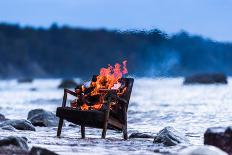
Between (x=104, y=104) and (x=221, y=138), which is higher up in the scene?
(x=104, y=104)

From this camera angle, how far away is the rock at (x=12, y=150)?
1082cm

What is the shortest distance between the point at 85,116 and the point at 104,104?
47 cm

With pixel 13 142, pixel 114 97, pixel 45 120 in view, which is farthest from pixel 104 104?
pixel 45 120

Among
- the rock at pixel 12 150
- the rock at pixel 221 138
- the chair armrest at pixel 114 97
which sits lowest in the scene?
the rock at pixel 12 150

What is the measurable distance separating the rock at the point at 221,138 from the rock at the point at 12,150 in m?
3.00

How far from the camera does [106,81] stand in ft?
48.1

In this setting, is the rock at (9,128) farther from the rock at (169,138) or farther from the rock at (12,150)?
the rock at (12,150)

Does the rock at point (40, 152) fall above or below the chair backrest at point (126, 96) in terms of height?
below

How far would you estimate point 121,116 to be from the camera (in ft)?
47.1

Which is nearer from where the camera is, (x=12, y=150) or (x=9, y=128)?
(x=12, y=150)

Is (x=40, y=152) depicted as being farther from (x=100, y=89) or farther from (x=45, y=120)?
(x=45, y=120)

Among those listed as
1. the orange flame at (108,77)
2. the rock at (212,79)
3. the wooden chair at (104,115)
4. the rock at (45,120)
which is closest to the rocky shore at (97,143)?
the wooden chair at (104,115)

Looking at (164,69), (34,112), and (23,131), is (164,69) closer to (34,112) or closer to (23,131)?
(34,112)

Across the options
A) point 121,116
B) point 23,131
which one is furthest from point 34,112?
point 121,116
